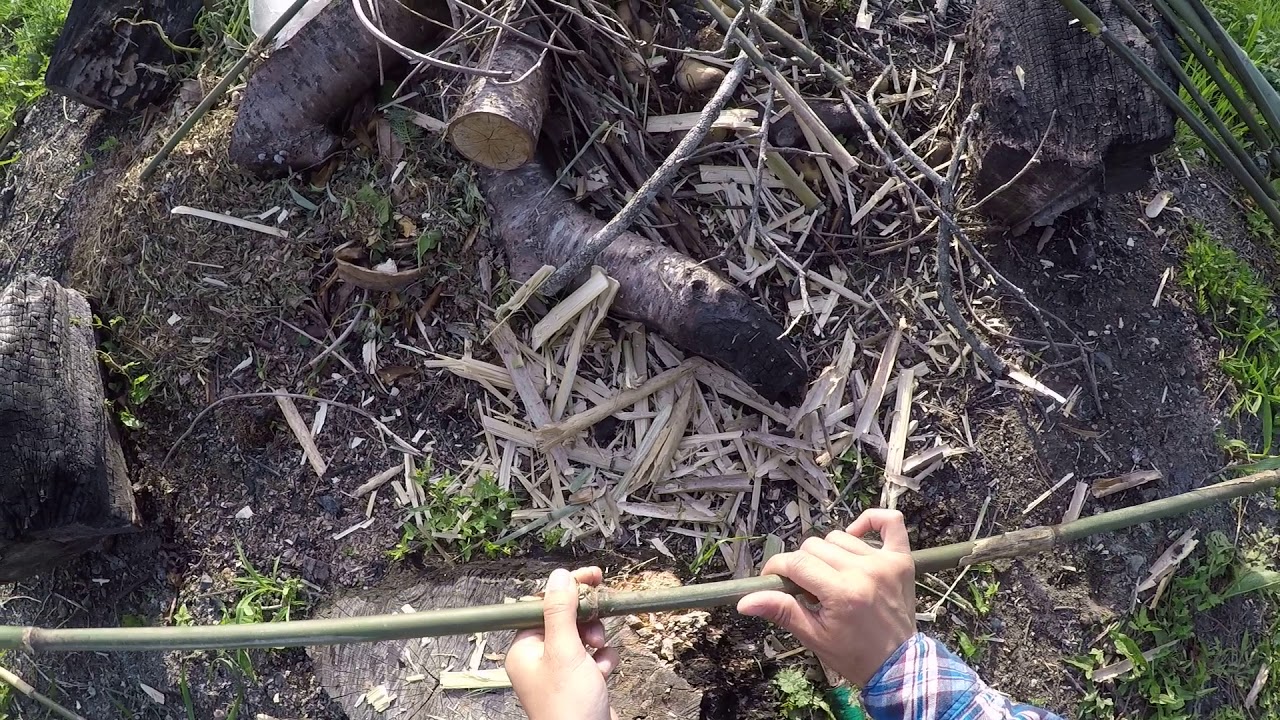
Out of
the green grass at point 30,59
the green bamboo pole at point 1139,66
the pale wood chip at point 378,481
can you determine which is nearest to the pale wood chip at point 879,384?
the green bamboo pole at point 1139,66

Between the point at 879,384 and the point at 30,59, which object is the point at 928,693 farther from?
the point at 30,59

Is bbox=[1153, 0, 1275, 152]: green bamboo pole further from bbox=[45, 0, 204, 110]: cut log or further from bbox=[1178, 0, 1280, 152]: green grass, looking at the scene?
bbox=[45, 0, 204, 110]: cut log

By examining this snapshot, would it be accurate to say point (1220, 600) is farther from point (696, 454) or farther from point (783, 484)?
point (696, 454)

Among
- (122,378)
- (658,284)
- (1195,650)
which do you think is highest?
(122,378)

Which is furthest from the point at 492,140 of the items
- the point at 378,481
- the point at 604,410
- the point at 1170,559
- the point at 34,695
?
the point at 1170,559

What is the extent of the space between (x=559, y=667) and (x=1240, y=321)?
2719 mm

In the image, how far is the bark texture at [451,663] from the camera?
2105 mm

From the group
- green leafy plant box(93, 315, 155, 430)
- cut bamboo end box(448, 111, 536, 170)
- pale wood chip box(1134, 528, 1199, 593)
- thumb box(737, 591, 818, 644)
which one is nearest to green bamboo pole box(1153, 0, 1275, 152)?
pale wood chip box(1134, 528, 1199, 593)

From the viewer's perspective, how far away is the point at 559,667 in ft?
5.69

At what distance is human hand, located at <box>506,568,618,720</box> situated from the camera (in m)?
1.72

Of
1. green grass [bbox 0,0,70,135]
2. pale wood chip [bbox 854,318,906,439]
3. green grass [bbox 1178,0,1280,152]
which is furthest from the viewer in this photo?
green grass [bbox 0,0,70,135]

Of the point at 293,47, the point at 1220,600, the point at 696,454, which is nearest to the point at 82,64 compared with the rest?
the point at 293,47

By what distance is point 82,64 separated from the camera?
2.87m

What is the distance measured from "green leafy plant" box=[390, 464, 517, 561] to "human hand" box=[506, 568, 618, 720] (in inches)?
24.7
